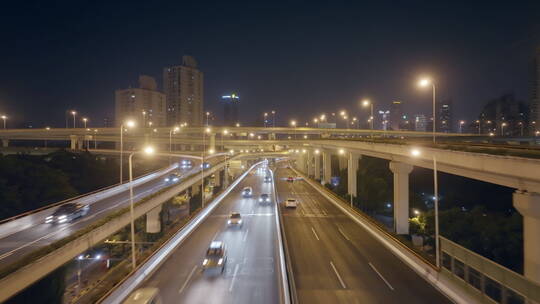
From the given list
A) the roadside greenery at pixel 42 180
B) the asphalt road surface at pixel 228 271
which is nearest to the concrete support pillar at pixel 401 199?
the asphalt road surface at pixel 228 271

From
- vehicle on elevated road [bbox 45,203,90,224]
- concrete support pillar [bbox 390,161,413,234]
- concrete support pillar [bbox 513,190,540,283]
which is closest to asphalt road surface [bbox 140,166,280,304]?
vehicle on elevated road [bbox 45,203,90,224]

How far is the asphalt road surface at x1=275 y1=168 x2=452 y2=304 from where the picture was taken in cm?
1697

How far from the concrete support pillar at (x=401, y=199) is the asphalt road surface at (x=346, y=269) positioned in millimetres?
4591

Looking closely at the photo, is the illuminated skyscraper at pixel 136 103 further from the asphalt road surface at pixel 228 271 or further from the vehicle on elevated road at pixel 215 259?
the vehicle on elevated road at pixel 215 259

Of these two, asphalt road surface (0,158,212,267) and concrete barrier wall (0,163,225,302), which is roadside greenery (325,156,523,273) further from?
asphalt road surface (0,158,212,267)

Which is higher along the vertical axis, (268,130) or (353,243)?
(268,130)

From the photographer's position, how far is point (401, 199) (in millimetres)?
33406

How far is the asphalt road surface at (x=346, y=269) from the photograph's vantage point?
55.7 ft

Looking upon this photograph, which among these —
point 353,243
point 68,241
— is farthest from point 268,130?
point 68,241

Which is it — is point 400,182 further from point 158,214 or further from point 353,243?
point 158,214

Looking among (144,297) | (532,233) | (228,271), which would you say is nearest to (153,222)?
(228,271)

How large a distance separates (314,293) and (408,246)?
10067 millimetres

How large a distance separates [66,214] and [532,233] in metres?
29.8

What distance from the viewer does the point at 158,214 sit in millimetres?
42938
